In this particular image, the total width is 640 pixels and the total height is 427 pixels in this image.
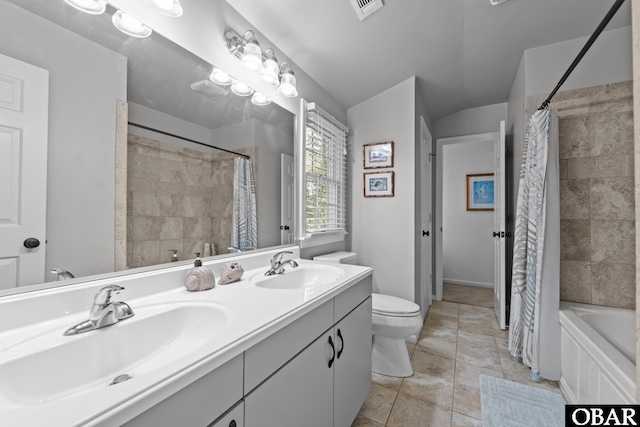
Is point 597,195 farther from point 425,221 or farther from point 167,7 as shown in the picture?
point 167,7

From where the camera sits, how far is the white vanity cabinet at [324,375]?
0.83m

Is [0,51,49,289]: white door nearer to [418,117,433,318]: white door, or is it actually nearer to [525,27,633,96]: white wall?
[418,117,433,318]: white door

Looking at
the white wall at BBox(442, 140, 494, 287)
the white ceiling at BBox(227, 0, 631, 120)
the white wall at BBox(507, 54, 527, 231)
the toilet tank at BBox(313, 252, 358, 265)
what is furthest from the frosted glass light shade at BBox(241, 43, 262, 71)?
the white wall at BBox(442, 140, 494, 287)

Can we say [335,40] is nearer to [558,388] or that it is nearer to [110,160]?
[110,160]

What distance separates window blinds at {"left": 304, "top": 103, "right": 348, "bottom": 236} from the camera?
85.7 inches

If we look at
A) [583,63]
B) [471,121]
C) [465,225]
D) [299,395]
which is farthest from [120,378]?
[465,225]

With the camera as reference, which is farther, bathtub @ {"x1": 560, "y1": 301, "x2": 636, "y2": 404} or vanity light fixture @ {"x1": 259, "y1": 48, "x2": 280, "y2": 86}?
vanity light fixture @ {"x1": 259, "y1": 48, "x2": 280, "y2": 86}

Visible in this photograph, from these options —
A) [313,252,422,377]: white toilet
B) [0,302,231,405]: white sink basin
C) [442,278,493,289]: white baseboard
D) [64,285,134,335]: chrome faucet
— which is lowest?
[442,278,493,289]: white baseboard

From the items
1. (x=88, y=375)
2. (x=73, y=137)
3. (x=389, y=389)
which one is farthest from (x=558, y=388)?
(x=73, y=137)

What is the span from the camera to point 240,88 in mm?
1562

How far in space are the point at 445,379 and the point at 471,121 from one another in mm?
2992

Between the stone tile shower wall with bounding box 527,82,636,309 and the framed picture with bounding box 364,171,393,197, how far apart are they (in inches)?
50.8

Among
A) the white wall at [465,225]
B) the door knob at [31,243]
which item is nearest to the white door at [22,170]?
the door knob at [31,243]

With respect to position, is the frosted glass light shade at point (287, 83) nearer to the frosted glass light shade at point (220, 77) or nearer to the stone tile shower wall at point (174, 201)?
the frosted glass light shade at point (220, 77)
